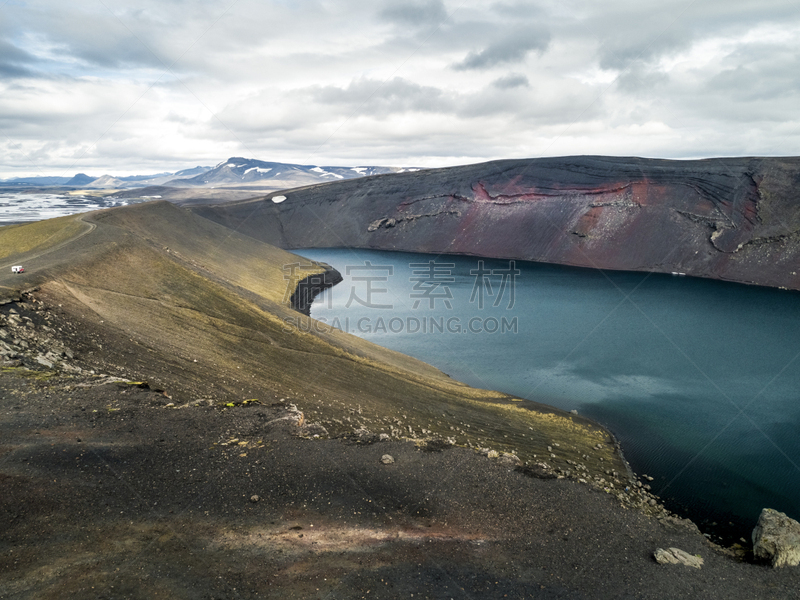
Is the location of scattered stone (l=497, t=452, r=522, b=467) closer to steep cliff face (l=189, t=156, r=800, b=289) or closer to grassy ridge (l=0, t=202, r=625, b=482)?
grassy ridge (l=0, t=202, r=625, b=482)

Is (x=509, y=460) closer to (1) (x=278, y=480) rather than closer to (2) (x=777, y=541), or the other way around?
(2) (x=777, y=541)

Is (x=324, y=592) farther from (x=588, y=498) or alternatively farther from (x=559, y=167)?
(x=559, y=167)

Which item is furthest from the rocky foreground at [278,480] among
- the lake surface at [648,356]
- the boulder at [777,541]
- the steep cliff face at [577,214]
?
the steep cliff face at [577,214]

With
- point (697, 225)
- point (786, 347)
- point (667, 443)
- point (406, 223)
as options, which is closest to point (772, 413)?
point (667, 443)

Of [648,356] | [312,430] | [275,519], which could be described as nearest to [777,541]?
[275,519]

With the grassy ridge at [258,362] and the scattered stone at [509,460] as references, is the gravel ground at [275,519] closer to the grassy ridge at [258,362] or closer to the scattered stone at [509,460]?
the scattered stone at [509,460]
